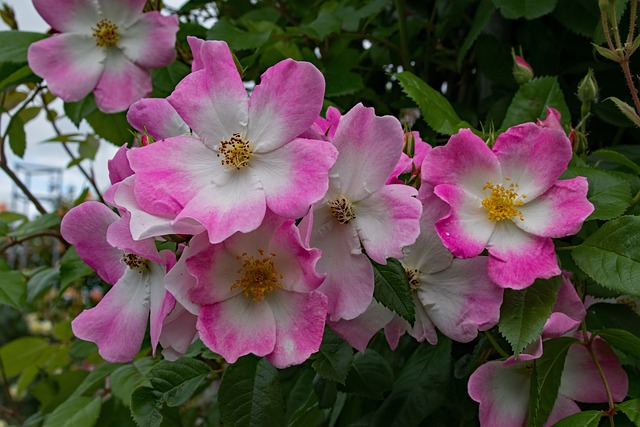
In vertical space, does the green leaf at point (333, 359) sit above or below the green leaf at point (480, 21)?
below

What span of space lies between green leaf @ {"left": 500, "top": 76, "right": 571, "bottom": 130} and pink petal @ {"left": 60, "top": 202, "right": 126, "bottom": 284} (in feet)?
1.55

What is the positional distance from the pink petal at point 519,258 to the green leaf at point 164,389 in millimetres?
350

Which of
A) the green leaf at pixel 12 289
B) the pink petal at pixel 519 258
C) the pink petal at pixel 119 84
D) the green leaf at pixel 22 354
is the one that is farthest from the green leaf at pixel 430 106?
the green leaf at pixel 22 354

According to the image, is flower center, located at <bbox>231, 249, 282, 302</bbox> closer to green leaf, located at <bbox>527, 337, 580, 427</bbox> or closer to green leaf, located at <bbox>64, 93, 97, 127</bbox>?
green leaf, located at <bbox>527, 337, 580, 427</bbox>

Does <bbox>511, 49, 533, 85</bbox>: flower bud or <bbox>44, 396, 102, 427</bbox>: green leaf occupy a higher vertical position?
<bbox>511, 49, 533, 85</bbox>: flower bud

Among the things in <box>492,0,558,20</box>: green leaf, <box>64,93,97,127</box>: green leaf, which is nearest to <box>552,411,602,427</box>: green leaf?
<box>492,0,558,20</box>: green leaf

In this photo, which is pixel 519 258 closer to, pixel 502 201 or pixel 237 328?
pixel 502 201

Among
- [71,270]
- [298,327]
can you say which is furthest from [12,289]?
[298,327]

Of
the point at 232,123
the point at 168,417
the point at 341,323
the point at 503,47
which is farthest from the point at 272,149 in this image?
the point at 503,47

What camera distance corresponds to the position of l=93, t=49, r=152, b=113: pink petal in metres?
1.00

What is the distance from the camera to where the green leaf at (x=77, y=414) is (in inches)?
38.0

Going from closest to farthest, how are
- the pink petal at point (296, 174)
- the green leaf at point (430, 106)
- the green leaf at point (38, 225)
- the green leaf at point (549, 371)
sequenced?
the pink petal at point (296, 174)
the green leaf at point (549, 371)
the green leaf at point (430, 106)
the green leaf at point (38, 225)

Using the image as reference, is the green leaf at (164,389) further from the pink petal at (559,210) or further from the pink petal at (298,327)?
the pink petal at (559,210)

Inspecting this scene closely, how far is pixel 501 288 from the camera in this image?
1.96 feet
